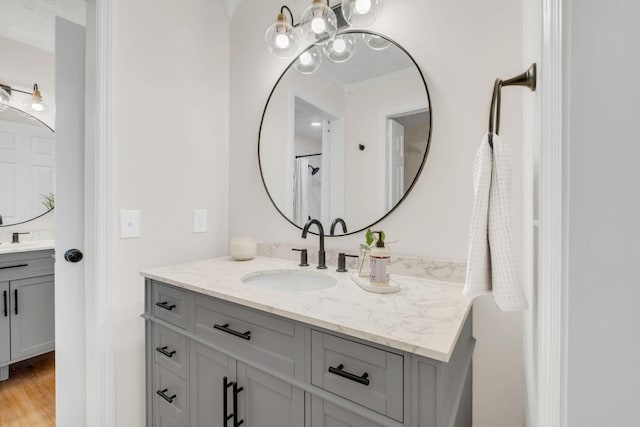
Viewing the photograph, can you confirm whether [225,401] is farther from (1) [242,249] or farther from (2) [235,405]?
(1) [242,249]

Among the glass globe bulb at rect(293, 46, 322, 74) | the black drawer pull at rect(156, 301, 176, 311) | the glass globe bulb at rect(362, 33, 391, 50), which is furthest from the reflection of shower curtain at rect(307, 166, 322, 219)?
the black drawer pull at rect(156, 301, 176, 311)

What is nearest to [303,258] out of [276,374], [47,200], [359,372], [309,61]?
[276,374]

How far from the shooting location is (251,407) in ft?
2.93

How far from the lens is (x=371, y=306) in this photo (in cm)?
84

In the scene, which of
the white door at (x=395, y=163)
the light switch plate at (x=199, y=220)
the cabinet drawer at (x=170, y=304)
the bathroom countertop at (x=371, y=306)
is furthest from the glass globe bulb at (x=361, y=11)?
the cabinet drawer at (x=170, y=304)

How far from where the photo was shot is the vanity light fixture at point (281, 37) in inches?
52.6

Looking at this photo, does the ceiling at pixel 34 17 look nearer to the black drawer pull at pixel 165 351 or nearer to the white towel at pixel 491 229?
the black drawer pull at pixel 165 351

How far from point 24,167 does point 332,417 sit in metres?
2.94

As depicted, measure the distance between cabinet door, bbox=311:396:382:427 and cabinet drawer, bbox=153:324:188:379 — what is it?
600mm

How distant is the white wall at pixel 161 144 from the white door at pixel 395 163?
3.43 feet
